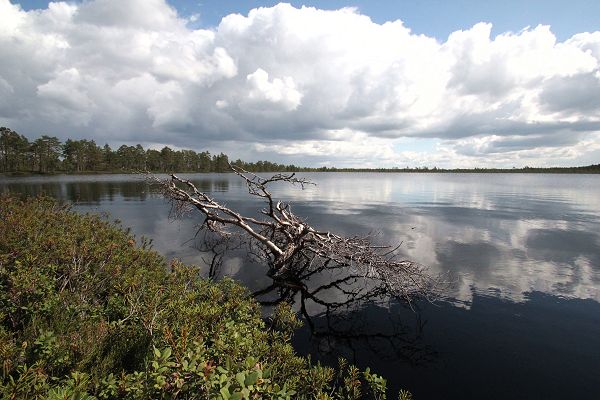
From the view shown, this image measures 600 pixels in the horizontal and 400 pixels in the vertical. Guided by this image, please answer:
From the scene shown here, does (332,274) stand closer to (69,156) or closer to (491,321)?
(491,321)

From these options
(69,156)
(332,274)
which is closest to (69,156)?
(69,156)

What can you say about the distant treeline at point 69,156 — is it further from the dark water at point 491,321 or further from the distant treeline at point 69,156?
the dark water at point 491,321

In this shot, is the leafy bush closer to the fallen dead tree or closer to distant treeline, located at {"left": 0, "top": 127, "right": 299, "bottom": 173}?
the fallen dead tree

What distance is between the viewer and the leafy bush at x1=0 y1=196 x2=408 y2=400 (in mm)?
3502

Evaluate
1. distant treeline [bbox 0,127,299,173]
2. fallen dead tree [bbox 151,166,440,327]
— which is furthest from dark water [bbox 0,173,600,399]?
distant treeline [bbox 0,127,299,173]

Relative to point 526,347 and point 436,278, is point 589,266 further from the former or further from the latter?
point 526,347

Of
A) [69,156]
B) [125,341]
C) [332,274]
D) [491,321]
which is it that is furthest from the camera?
[69,156]

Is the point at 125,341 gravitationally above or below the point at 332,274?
above

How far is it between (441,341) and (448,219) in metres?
24.0

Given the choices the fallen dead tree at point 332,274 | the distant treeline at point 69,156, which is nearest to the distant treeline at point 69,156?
the distant treeline at point 69,156

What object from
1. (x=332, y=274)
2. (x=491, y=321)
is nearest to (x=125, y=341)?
(x=491, y=321)

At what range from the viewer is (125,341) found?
227 inches

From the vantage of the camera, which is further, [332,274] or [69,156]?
[69,156]

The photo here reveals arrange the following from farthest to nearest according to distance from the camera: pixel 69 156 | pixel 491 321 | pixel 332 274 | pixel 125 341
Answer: pixel 69 156
pixel 332 274
pixel 491 321
pixel 125 341
